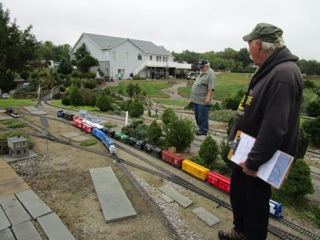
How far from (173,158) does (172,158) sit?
0.03 metres

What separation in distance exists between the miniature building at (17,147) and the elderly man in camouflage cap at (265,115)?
454 centimetres

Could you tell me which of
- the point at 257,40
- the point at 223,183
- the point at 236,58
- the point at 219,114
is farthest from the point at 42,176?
the point at 236,58

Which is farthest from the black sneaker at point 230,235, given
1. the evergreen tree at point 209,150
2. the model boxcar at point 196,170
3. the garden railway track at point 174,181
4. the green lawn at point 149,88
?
the green lawn at point 149,88

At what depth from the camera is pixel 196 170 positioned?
4398 millimetres

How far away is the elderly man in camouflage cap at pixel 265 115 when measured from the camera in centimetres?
197

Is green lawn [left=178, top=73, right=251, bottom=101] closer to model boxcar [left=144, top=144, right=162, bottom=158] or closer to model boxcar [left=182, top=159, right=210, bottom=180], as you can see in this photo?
model boxcar [left=144, top=144, right=162, bottom=158]

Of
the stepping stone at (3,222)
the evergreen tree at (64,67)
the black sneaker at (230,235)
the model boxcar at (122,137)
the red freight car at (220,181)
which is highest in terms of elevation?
the evergreen tree at (64,67)

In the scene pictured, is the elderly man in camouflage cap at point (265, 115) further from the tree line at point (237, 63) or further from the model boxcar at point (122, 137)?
the tree line at point (237, 63)

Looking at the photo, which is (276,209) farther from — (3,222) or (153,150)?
(3,222)

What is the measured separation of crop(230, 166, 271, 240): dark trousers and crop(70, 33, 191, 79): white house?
4051 centimetres

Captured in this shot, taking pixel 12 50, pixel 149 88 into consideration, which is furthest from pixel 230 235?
pixel 149 88

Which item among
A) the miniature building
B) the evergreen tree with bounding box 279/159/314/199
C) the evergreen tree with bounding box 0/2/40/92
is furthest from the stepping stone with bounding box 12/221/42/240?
the evergreen tree with bounding box 0/2/40/92

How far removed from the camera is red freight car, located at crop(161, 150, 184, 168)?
15.8 ft

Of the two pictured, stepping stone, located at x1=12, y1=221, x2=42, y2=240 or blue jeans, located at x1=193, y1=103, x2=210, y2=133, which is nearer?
stepping stone, located at x1=12, y1=221, x2=42, y2=240
